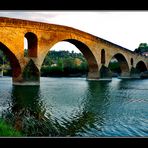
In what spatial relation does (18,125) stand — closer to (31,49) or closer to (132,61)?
(31,49)

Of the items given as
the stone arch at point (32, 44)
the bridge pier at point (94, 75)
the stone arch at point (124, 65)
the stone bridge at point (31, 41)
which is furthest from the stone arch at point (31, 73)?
the stone arch at point (124, 65)

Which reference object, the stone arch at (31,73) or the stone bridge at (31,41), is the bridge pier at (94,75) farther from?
the stone arch at (31,73)

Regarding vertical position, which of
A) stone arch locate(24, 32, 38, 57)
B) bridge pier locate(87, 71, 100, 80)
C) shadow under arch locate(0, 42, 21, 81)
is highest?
stone arch locate(24, 32, 38, 57)

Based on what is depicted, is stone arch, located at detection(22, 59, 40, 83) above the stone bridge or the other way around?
the other way around

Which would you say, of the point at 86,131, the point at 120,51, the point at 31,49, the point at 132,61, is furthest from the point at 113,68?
the point at 86,131

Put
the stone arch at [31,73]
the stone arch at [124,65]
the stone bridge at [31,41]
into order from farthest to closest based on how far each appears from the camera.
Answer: the stone arch at [124,65] < the stone arch at [31,73] < the stone bridge at [31,41]

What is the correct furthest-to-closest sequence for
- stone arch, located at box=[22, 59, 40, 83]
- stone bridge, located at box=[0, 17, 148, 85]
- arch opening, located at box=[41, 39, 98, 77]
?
arch opening, located at box=[41, 39, 98, 77]
stone arch, located at box=[22, 59, 40, 83]
stone bridge, located at box=[0, 17, 148, 85]

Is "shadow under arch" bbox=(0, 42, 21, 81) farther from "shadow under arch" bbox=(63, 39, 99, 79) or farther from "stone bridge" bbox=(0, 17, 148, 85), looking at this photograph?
"shadow under arch" bbox=(63, 39, 99, 79)

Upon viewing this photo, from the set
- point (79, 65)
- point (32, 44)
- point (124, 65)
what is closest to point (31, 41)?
point (32, 44)

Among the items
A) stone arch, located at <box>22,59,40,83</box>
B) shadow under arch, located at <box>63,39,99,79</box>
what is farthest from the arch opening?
stone arch, located at <box>22,59,40,83</box>

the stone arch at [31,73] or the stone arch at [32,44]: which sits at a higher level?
the stone arch at [32,44]
